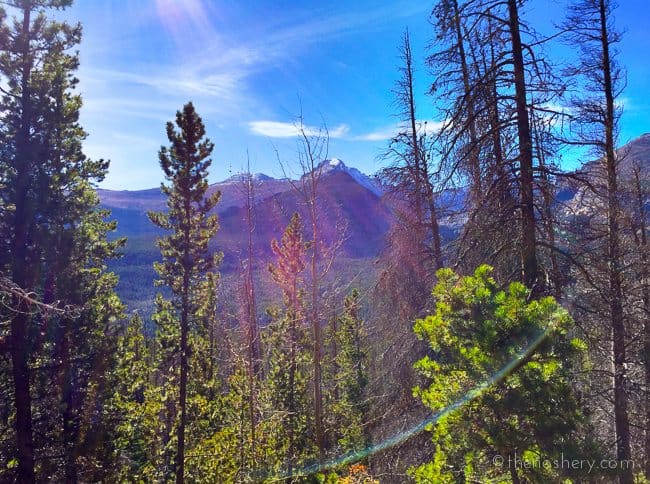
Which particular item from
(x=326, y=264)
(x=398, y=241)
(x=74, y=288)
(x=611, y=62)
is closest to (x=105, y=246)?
(x=74, y=288)

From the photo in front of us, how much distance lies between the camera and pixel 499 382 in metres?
4.23

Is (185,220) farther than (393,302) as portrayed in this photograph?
Yes

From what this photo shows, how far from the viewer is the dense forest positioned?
4332 mm

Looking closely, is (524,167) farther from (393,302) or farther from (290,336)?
(290,336)

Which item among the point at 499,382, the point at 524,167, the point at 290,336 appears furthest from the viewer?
the point at 290,336

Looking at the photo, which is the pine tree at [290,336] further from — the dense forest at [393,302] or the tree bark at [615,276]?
the tree bark at [615,276]

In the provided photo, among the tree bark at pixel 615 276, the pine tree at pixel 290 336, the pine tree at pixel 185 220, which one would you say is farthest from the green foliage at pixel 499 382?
the pine tree at pixel 185 220

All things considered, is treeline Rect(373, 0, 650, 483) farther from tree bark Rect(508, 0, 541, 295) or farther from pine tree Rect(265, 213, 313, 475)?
pine tree Rect(265, 213, 313, 475)

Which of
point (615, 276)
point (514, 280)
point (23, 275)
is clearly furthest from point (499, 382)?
point (23, 275)

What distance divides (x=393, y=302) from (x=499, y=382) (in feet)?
21.3

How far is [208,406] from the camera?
14844mm

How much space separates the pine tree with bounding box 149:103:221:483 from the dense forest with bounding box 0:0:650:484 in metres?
0.08

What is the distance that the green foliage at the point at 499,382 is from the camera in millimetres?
4027

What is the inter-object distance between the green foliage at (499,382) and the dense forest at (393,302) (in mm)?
20
